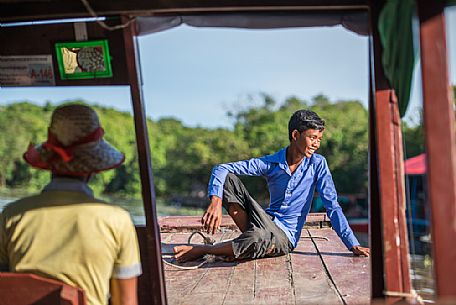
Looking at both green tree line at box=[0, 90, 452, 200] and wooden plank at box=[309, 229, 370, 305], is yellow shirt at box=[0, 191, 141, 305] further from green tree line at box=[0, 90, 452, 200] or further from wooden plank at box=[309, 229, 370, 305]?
green tree line at box=[0, 90, 452, 200]

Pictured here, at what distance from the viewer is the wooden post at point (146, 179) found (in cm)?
342

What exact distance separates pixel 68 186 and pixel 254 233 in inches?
104

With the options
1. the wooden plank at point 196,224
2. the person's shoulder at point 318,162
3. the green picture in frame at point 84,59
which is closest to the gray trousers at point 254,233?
the person's shoulder at point 318,162

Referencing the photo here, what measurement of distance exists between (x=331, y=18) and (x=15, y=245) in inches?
77.3

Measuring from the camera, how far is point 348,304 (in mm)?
3775

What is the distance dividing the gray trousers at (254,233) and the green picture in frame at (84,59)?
1.83m

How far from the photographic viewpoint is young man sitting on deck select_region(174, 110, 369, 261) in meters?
4.96

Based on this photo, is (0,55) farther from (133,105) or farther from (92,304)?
(92,304)

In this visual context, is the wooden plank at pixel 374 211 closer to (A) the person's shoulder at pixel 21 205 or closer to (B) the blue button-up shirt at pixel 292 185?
(A) the person's shoulder at pixel 21 205

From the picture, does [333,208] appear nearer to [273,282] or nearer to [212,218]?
[273,282]

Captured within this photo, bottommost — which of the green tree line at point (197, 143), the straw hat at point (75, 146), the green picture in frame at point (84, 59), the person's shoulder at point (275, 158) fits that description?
the green tree line at point (197, 143)

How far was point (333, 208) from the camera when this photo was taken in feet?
16.9

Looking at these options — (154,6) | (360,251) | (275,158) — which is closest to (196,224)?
(275,158)

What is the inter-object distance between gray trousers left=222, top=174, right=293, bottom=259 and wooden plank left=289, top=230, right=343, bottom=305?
166 millimetres
